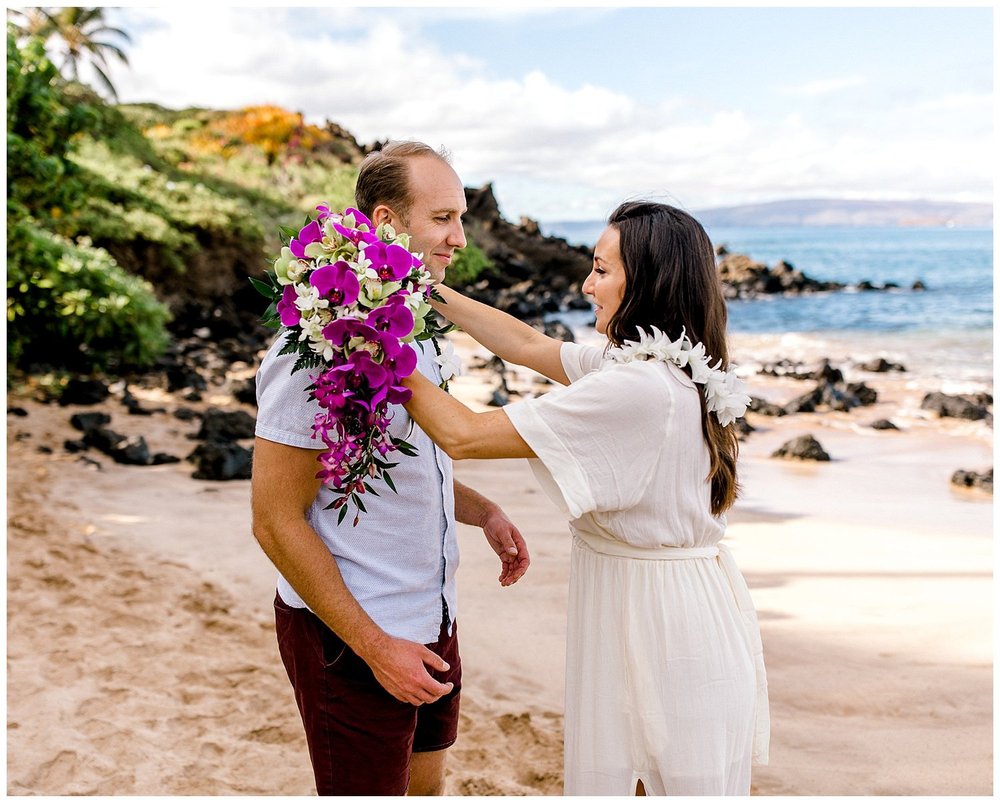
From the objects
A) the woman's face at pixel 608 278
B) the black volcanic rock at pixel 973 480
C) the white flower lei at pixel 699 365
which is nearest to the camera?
the white flower lei at pixel 699 365

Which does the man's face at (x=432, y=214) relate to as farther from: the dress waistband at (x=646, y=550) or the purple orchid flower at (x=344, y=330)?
the dress waistband at (x=646, y=550)

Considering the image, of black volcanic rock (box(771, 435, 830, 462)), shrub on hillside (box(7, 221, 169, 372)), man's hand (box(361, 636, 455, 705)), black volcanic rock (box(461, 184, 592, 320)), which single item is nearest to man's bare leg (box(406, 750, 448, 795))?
man's hand (box(361, 636, 455, 705))

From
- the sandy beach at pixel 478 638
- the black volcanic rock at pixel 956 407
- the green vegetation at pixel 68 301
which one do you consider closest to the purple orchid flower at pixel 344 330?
the sandy beach at pixel 478 638

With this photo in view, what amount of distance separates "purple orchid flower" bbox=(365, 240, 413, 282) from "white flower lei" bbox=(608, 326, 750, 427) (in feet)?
2.25

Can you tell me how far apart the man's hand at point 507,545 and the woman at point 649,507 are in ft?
1.54

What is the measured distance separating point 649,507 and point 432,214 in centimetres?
120

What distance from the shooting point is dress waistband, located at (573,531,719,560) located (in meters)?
2.87

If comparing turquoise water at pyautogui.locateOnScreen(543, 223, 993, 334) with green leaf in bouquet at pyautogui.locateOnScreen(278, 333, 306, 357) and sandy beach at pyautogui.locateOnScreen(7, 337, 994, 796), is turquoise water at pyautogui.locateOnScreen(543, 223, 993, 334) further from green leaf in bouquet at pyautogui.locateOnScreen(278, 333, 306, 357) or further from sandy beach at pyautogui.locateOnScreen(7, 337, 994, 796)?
green leaf in bouquet at pyautogui.locateOnScreen(278, 333, 306, 357)

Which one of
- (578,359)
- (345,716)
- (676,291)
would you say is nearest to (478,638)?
(578,359)

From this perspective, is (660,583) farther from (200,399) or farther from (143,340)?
(143,340)

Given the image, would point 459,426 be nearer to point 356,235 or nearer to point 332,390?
point 332,390

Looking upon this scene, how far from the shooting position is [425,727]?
332 centimetres

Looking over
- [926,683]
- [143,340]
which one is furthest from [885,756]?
[143,340]

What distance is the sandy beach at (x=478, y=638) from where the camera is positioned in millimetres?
4914
